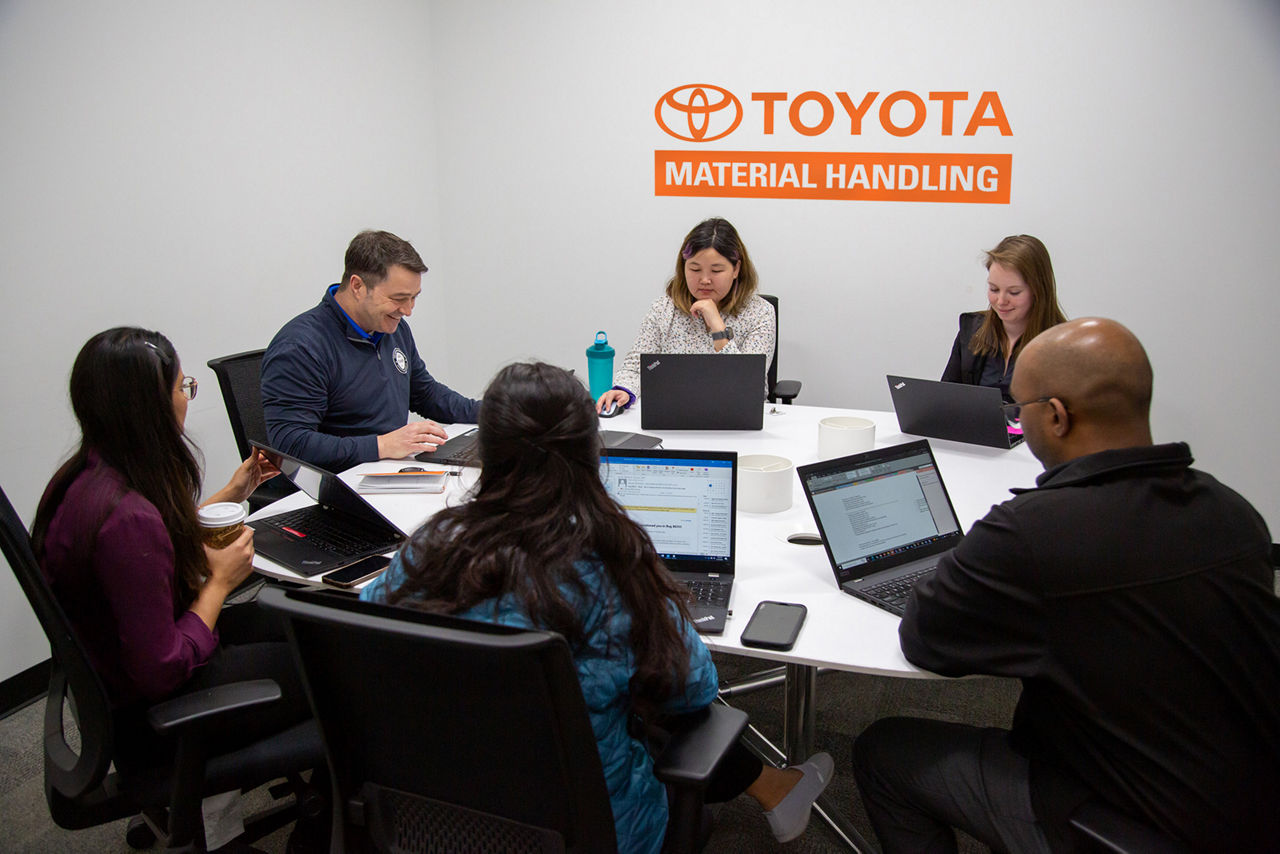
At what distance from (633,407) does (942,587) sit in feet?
5.60

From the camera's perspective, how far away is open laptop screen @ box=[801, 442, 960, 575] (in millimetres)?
1734

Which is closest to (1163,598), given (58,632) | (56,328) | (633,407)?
(58,632)

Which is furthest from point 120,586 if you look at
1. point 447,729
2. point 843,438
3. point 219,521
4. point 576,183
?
point 576,183

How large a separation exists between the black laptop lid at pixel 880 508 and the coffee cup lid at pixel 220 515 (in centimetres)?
105

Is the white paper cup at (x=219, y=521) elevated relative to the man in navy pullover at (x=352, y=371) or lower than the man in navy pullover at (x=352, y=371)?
lower

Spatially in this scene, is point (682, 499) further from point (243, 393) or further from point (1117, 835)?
point (243, 393)

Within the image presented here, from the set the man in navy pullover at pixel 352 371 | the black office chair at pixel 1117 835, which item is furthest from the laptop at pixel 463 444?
the black office chair at pixel 1117 835

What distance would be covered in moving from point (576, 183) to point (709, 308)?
4.10 ft

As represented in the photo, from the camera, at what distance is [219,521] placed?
159cm

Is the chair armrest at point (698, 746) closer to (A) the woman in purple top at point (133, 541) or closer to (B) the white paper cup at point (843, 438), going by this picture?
(A) the woman in purple top at point (133, 541)

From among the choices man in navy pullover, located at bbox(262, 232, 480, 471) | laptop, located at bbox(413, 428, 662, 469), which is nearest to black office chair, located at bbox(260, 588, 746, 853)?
laptop, located at bbox(413, 428, 662, 469)

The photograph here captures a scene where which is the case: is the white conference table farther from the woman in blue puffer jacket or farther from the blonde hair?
the blonde hair

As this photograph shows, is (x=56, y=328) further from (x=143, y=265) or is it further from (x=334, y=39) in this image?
(x=334, y=39)

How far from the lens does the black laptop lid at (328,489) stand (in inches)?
71.8
